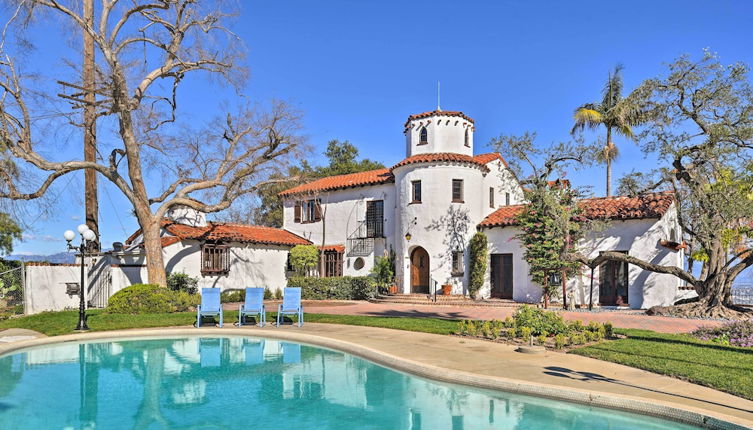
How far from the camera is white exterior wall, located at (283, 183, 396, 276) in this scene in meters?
28.1

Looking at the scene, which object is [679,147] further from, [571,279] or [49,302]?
[49,302]

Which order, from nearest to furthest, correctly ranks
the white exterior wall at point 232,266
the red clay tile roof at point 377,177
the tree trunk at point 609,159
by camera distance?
the white exterior wall at point 232,266 < the red clay tile roof at point 377,177 < the tree trunk at point 609,159

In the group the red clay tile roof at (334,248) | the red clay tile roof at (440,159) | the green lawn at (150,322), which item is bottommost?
the green lawn at (150,322)

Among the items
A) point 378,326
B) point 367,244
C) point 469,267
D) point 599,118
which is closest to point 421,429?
point 378,326

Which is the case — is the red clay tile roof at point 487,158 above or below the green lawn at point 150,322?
above

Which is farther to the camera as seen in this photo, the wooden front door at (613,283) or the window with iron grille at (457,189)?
the window with iron grille at (457,189)

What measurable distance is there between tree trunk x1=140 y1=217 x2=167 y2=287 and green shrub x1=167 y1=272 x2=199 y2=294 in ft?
9.05

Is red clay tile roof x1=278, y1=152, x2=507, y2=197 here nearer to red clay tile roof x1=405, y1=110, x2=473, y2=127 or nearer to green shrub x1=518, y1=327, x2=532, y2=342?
red clay tile roof x1=405, y1=110, x2=473, y2=127

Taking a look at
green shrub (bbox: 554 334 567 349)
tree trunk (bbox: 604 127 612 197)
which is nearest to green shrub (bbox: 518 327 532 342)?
green shrub (bbox: 554 334 567 349)

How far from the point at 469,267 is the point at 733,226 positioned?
10.8 metres

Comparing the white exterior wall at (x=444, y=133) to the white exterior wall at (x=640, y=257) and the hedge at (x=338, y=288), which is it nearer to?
the white exterior wall at (x=640, y=257)

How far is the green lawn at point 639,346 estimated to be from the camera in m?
7.96

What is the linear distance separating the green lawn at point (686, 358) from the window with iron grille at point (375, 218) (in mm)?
17257

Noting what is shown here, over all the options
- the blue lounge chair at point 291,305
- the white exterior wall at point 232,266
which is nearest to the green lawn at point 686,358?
the blue lounge chair at point 291,305
